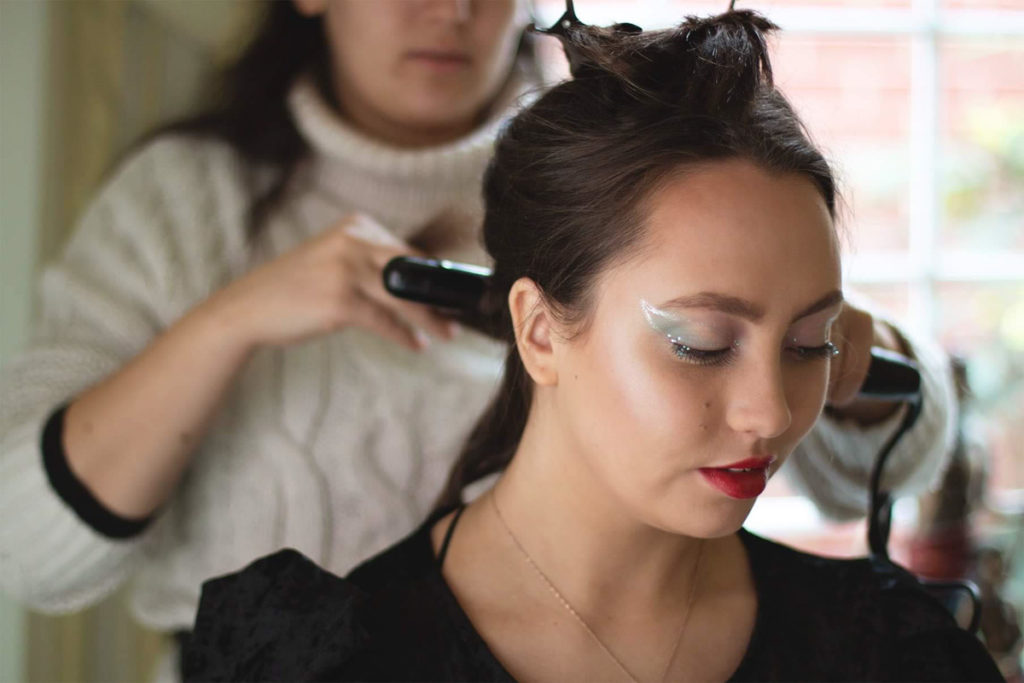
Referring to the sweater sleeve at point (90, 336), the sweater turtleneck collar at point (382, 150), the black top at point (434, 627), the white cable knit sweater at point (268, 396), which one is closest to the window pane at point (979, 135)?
the white cable knit sweater at point (268, 396)

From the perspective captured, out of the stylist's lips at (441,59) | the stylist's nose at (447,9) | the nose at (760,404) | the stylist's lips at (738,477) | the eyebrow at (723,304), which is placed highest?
the stylist's nose at (447,9)

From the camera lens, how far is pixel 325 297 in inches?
30.0

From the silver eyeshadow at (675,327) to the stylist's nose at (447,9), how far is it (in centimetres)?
37

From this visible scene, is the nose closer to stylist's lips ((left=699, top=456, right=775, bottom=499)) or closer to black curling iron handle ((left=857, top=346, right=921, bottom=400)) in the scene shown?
stylist's lips ((left=699, top=456, right=775, bottom=499))

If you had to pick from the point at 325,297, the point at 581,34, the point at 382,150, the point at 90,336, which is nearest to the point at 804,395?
the point at 581,34

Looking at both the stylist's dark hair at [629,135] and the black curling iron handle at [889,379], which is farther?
the black curling iron handle at [889,379]

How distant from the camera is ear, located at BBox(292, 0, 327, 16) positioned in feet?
2.97

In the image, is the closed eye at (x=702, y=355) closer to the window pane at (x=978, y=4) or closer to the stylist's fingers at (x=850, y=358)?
the stylist's fingers at (x=850, y=358)

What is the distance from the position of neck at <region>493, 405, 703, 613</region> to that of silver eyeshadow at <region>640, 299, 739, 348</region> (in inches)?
4.8

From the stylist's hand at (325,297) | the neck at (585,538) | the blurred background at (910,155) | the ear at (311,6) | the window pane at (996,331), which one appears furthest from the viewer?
the window pane at (996,331)

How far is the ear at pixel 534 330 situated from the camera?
63cm

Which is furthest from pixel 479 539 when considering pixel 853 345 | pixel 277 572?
pixel 853 345

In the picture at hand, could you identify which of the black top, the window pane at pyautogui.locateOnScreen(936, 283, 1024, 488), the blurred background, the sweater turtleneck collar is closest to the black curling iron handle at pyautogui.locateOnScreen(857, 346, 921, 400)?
the black top

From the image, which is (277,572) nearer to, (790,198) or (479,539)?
(479,539)
